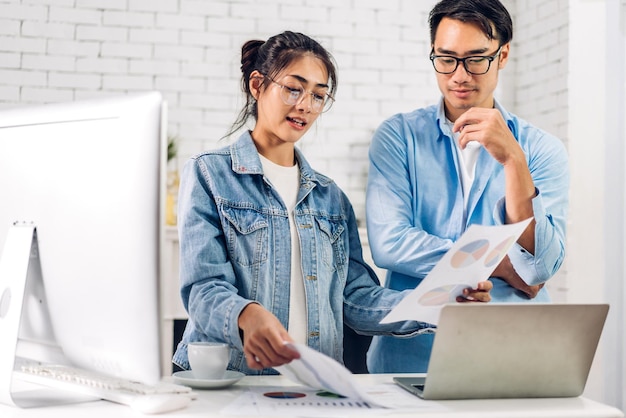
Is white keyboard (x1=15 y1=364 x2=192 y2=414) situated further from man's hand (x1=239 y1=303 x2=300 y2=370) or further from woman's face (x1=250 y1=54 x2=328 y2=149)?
woman's face (x1=250 y1=54 x2=328 y2=149)

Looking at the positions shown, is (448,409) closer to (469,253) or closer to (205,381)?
(469,253)

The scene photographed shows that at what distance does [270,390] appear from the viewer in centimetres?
149

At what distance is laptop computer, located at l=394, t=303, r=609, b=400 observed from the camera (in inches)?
52.6

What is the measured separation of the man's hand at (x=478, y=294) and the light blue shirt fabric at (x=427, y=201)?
335mm

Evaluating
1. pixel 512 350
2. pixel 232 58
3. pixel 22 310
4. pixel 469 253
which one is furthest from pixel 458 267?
pixel 232 58

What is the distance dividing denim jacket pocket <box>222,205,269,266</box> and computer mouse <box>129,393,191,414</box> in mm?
509

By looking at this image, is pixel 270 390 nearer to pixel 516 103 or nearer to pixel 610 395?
pixel 610 395

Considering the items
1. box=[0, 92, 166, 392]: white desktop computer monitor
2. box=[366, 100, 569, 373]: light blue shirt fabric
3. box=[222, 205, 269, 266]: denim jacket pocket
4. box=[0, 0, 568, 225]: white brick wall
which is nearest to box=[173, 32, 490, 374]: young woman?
box=[222, 205, 269, 266]: denim jacket pocket

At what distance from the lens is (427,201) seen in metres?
→ 2.02

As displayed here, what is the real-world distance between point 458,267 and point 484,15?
90cm

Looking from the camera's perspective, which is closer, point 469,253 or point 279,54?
point 469,253

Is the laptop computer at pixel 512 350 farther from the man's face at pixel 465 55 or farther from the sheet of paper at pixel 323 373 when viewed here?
the man's face at pixel 465 55

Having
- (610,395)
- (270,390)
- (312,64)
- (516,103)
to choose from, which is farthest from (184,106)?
(270,390)

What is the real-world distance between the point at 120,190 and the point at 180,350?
0.70 meters
